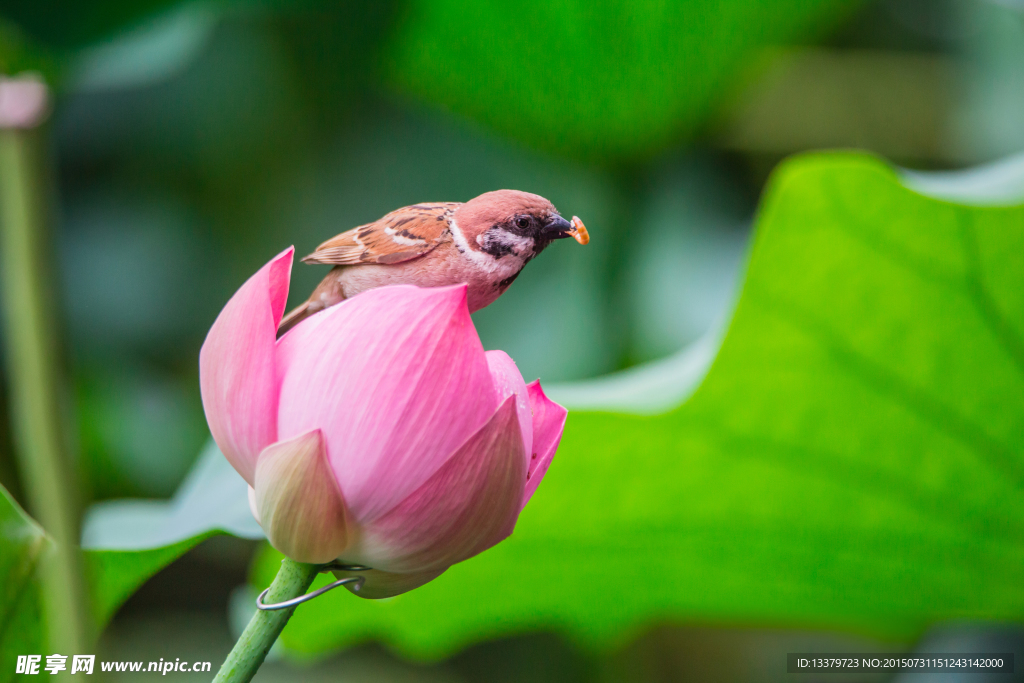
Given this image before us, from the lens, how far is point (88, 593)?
36 cm

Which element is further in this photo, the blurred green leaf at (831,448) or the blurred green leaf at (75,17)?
the blurred green leaf at (75,17)

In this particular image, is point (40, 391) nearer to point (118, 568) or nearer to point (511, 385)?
point (118, 568)

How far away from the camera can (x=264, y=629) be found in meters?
0.23

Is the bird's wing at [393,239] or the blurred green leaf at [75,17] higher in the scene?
the blurred green leaf at [75,17]

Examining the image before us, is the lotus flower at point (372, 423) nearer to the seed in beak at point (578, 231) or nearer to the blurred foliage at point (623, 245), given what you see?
the seed in beak at point (578, 231)

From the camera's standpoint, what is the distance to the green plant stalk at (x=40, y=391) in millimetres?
348

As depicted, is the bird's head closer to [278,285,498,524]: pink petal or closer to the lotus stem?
[278,285,498,524]: pink petal

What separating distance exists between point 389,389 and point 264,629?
8cm

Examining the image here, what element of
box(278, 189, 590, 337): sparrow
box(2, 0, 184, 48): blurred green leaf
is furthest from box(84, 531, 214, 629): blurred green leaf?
box(2, 0, 184, 48): blurred green leaf

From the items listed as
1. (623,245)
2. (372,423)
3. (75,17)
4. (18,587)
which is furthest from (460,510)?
(623,245)

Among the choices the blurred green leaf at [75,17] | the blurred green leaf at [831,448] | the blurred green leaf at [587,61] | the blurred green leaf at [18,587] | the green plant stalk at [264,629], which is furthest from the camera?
the blurred green leaf at [587,61]

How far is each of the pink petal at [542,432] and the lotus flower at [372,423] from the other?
23mm

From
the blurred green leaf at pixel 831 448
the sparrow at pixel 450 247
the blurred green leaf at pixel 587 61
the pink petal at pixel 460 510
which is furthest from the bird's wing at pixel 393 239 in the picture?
the blurred green leaf at pixel 587 61

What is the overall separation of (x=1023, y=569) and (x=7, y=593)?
64cm
